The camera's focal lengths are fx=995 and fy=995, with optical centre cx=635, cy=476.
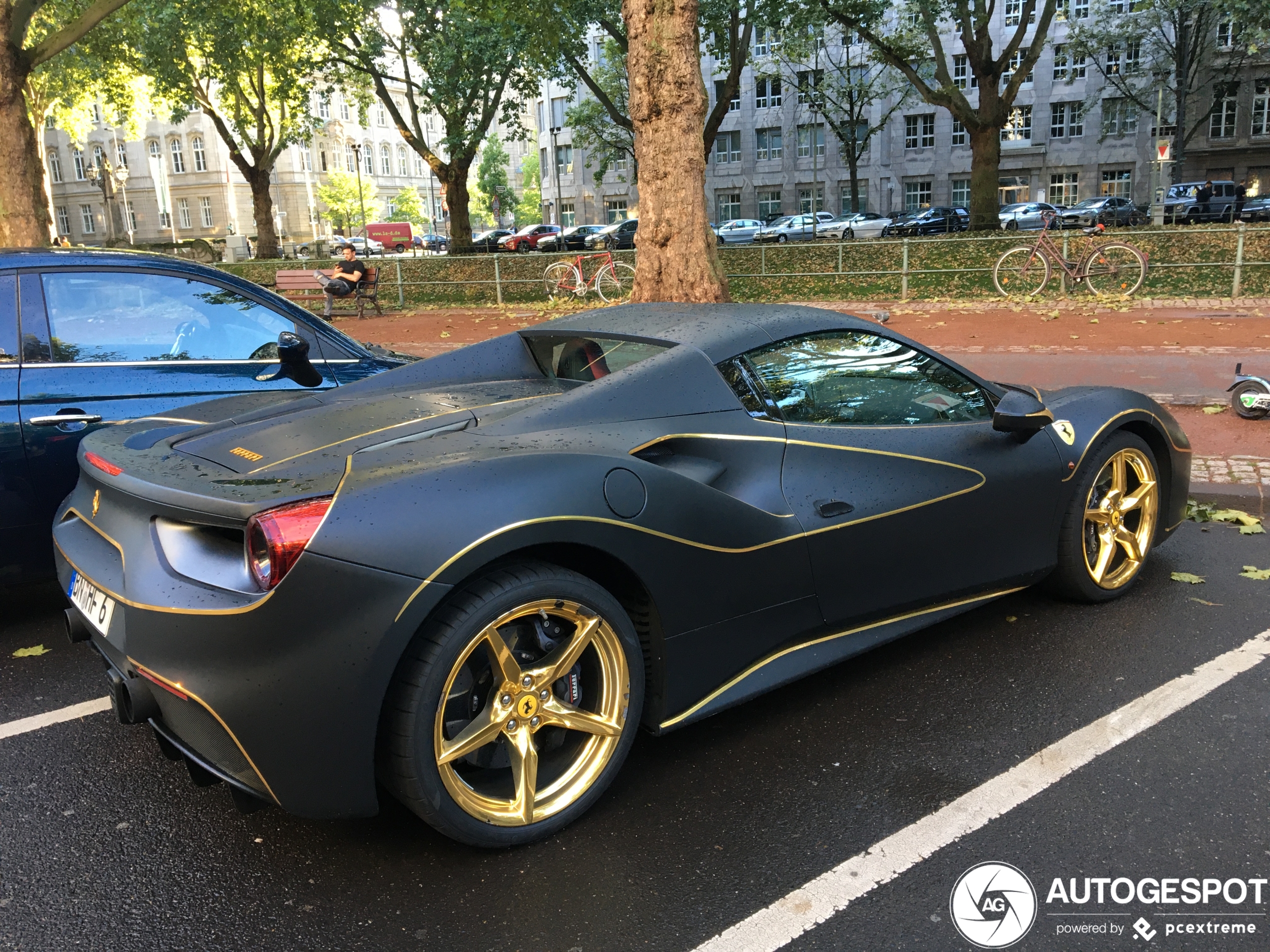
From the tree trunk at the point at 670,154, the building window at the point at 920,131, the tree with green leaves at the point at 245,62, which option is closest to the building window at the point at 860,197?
the building window at the point at 920,131

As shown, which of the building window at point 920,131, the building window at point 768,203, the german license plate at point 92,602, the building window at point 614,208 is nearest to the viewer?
the german license plate at point 92,602

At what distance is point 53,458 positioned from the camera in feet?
13.1

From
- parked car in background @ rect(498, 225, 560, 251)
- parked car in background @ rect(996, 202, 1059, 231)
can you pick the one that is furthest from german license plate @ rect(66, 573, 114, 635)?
parked car in background @ rect(498, 225, 560, 251)

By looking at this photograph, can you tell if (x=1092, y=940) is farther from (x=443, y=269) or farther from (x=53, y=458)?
(x=443, y=269)

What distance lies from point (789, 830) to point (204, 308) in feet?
11.7

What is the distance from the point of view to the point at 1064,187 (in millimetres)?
59656

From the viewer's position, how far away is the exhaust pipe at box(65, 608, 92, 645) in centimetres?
286

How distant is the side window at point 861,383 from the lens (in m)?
3.28

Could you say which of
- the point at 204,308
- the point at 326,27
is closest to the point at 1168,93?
the point at 326,27

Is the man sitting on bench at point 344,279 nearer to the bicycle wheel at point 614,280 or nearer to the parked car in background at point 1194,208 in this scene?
the bicycle wheel at point 614,280

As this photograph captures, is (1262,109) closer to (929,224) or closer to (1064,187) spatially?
(1064,187)

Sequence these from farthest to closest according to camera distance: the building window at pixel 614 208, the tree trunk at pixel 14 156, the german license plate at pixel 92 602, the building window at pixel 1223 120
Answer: the building window at pixel 614 208 < the building window at pixel 1223 120 < the tree trunk at pixel 14 156 < the german license plate at pixel 92 602

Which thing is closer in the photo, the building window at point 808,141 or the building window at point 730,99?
the building window at point 730,99

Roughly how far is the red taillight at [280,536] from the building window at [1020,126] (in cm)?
6393
